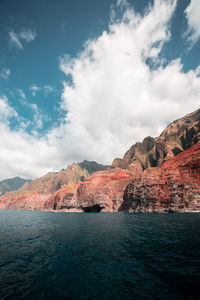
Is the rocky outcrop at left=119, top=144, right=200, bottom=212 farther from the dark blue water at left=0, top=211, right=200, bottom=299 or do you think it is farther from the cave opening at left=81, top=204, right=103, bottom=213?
the dark blue water at left=0, top=211, right=200, bottom=299

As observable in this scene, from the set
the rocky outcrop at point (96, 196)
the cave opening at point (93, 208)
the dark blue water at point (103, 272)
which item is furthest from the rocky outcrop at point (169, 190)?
the dark blue water at point (103, 272)

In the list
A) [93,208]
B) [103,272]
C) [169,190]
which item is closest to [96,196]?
[93,208]

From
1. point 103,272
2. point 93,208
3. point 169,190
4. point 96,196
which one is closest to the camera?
point 103,272

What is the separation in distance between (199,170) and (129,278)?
3042 inches

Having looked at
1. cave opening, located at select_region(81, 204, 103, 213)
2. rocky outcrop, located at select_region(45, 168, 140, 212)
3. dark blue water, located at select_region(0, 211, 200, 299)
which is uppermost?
rocky outcrop, located at select_region(45, 168, 140, 212)

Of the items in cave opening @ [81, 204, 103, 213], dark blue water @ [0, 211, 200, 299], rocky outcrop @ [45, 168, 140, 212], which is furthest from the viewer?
rocky outcrop @ [45, 168, 140, 212]

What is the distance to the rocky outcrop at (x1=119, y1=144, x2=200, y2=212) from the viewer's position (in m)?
65.9

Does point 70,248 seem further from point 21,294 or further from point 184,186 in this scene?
point 184,186

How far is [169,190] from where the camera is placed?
7319cm

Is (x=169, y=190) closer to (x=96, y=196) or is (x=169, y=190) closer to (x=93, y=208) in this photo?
(x=96, y=196)

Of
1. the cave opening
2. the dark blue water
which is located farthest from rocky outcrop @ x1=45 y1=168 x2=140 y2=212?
the dark blue water

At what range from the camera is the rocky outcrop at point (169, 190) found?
6594 cm

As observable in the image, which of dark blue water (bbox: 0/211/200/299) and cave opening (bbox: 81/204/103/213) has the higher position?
Answer: cave opening (bbox: 81/204/103/213)

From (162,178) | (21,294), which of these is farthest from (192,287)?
(162,178)
